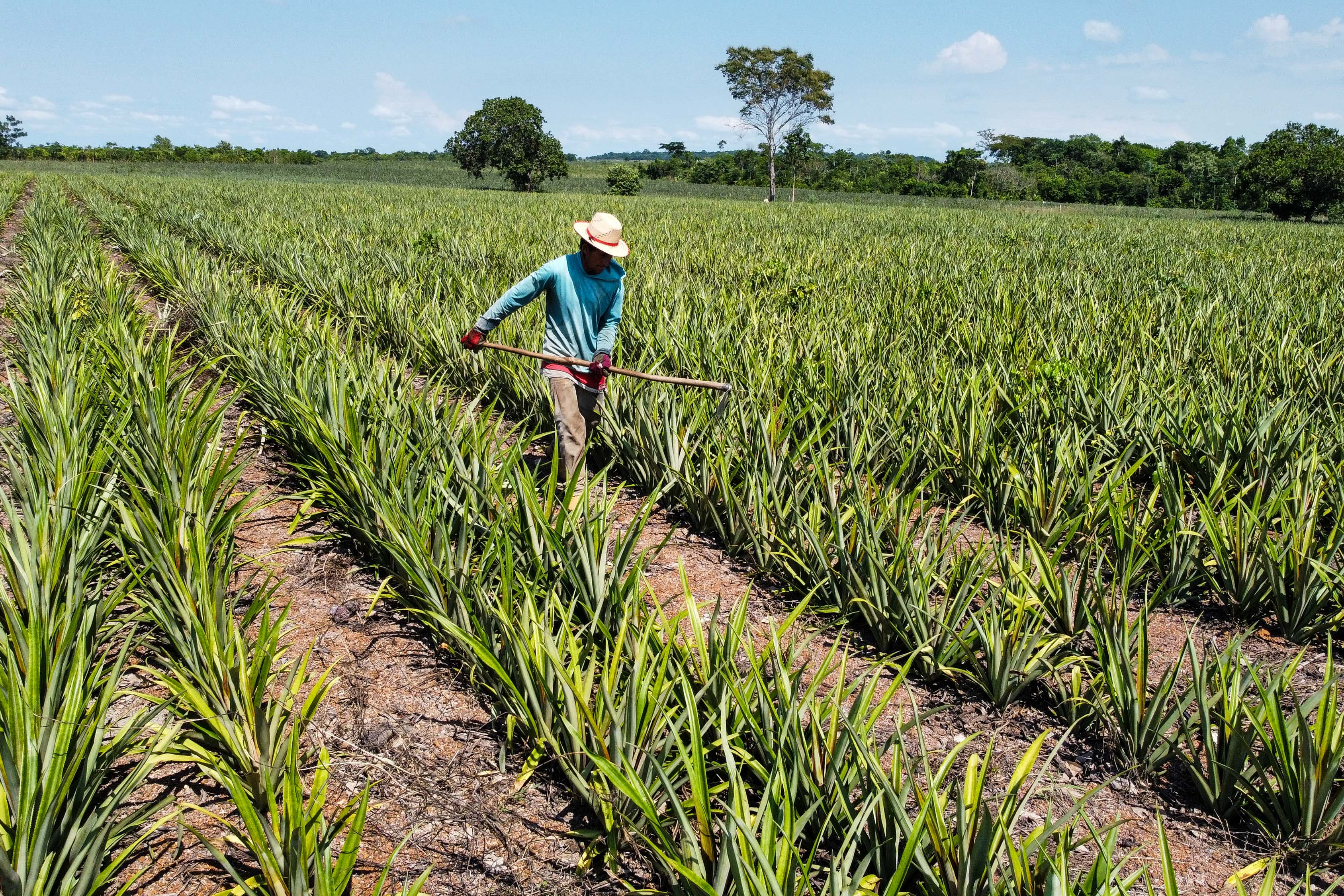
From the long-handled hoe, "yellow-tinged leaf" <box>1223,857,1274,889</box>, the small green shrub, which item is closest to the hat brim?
the long-handled hoe

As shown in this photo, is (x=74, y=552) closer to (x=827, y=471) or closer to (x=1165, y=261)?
(x=827, y=471)

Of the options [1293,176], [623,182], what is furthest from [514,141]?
[1293,176]

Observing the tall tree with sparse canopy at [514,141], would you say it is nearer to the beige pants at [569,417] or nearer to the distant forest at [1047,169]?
the distant forest at [1047,169]

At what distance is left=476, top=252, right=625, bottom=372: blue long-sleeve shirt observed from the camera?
3.80 m

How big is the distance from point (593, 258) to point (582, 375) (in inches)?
22.2

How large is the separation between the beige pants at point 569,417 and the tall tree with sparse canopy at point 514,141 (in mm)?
45314

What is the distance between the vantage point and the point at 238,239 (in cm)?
1067

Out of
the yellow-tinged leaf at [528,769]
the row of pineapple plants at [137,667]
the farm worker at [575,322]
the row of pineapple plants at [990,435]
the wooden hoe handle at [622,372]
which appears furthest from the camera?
the farm worker at [575,322]

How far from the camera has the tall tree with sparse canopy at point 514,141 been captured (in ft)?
150

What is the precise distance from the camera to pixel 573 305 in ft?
12.6

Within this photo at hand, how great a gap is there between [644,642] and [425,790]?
2.30 feet

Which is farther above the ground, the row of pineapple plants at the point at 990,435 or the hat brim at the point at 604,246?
the hat brim at the point at 604,246

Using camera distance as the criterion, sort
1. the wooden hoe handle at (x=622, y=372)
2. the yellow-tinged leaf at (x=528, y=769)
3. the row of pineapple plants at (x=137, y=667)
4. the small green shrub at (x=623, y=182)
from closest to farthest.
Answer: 1. the row of pineapple plants at (x=137, y=667)
2. the yellow-tinged leaf at (x=528, y=769)
3. the wooden hoe handle at (x=622, y=372)
4. the small green shrub at (x=623, y=182)

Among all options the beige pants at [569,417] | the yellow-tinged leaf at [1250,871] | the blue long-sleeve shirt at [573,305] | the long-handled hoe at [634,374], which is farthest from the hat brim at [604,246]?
the yellow-tinged leaf at [1250,871]
